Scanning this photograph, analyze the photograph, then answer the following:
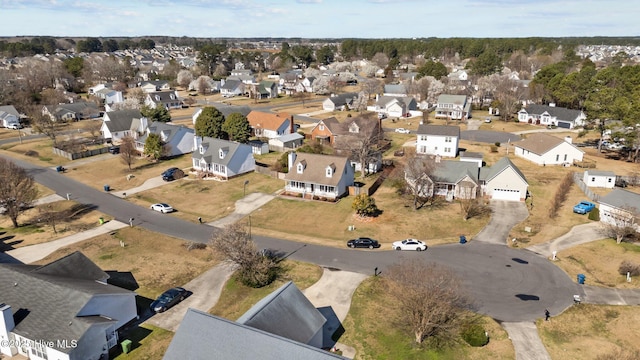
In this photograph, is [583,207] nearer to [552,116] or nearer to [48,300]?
[552,116]

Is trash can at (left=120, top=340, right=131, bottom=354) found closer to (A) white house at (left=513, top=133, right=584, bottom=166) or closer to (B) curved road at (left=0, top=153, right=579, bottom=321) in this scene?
(B) curved road at (left=0, top=153, right=579, bottom=321)

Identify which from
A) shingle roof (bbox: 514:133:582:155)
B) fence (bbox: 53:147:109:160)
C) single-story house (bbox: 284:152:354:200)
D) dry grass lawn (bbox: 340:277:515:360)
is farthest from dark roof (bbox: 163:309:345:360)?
fence (bbox: 53:147:109:160)

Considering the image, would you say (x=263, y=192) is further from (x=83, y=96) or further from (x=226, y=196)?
(x=83, y=96)

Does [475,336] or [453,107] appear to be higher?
[453,107]

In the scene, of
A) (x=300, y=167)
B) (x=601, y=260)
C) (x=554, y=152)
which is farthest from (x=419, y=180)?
(x=554, y=152)

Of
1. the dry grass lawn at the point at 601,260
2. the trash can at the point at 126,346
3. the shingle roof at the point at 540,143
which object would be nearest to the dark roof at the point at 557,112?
the shingle roof at the point at 540,143

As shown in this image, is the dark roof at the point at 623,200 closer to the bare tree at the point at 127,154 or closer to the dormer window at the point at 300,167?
the dormer window at the point at 300,167

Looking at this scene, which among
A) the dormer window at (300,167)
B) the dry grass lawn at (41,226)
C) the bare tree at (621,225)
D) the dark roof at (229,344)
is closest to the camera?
the dark roof at (229,344)
